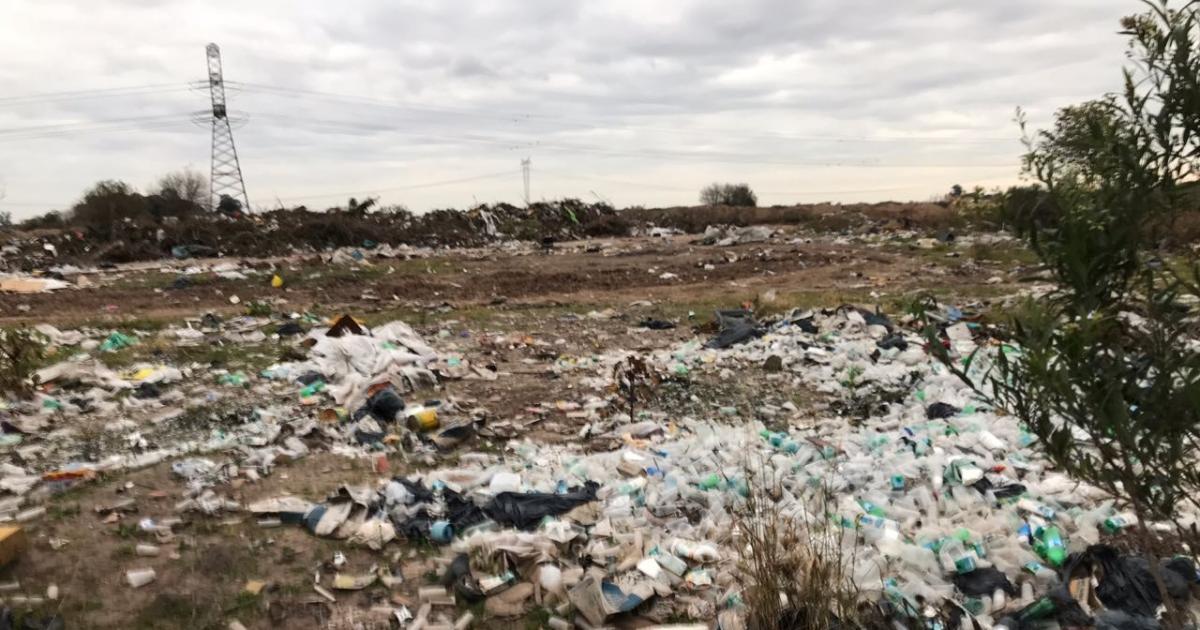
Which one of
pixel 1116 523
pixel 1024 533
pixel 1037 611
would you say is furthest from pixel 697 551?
pixel 1116 523

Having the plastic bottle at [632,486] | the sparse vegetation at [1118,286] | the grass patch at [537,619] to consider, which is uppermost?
the sparse vegetation at [1118,286]

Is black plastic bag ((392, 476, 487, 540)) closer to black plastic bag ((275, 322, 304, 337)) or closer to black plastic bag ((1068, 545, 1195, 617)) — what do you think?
black plastic bag ((1068, 545, 1195, 617))

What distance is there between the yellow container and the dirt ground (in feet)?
1.10

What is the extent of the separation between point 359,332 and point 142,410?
217 cm

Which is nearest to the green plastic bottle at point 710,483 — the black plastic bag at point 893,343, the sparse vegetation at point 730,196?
the black plastic bag at point 893,343

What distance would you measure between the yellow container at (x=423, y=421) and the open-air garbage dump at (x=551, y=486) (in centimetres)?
1

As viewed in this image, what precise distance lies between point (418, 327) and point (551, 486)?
5112 mm

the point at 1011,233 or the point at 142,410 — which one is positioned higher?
the point at 1011,233

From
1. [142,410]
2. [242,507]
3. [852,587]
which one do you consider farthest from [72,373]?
[852,587]

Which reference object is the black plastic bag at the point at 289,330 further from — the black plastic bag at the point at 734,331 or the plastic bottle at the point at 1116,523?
the plastic bottle at the point at 1116,523

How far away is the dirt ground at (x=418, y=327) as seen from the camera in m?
2.93

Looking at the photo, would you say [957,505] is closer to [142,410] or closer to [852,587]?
[852,587]

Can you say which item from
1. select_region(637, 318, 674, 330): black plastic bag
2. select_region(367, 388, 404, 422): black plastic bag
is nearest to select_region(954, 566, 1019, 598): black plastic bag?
select_region(367, 388, 404, 422): black plastic bag

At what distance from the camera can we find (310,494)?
388 centimetres
